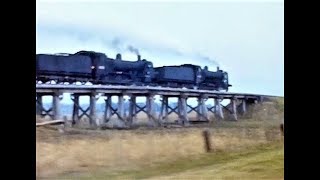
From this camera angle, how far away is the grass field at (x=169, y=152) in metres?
1.41

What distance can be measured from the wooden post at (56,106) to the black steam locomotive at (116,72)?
46mm

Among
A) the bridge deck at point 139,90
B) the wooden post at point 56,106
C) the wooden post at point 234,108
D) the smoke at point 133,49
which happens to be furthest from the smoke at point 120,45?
the wooden post at point 234,108

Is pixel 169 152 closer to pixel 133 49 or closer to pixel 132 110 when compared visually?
pixel 132 110

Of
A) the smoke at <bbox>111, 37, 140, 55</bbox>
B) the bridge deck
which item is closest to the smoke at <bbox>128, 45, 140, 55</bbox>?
the smoke at <bbox>111, 37, 140, 55</bbox>

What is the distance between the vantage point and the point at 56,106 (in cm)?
142

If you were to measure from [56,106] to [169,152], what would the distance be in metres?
0.38

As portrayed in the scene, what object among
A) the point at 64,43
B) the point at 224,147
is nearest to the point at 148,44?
the point at 64,43

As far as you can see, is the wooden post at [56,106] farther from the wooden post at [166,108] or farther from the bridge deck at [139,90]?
the wooden post at [166,108]

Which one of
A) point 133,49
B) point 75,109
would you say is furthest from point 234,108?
point 75,109

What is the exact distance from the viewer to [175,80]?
147 centimetres
